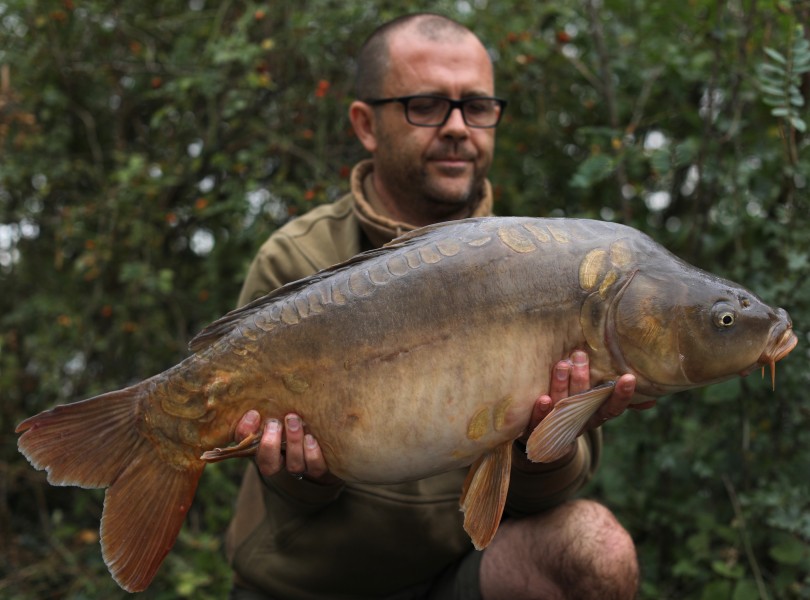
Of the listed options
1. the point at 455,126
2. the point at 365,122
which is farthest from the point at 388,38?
the point at 455,126

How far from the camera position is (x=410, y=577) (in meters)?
2.00

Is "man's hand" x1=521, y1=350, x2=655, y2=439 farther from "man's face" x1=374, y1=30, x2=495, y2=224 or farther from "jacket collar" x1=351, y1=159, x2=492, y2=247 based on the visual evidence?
"man's face" x1=374, y1=30, x2=495, y2=224

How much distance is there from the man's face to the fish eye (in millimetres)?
756

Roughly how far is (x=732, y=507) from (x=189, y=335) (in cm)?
171

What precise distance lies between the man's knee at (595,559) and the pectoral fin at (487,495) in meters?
0.40

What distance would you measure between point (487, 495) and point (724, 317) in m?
0.44

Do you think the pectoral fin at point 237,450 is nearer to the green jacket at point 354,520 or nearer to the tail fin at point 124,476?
the tail fin at point 124,476

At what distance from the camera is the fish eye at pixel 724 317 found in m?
1.39

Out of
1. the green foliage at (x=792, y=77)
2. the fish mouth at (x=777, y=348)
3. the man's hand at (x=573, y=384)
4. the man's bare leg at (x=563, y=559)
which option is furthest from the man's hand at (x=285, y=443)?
the green foliage at (x=792, y=77)

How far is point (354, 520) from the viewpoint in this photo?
1889 mm

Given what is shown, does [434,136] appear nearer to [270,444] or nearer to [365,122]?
[365,122]

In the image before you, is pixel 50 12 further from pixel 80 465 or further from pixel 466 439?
pixel 466 439

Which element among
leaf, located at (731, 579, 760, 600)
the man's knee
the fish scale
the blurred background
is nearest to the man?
the man's knee

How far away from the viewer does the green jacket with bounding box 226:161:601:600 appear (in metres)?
1.85
